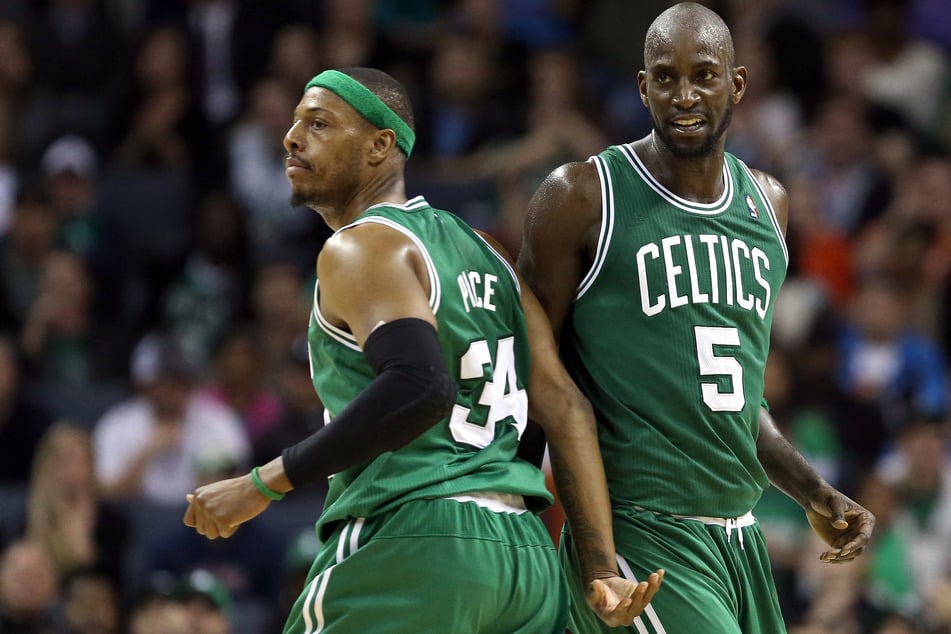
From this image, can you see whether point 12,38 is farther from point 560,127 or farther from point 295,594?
point 295,594

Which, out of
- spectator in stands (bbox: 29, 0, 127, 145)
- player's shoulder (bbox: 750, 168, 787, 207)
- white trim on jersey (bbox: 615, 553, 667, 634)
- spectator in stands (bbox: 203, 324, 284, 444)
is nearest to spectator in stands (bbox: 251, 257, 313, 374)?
spectator in stands (bbox: 203, 324, 284, 444)

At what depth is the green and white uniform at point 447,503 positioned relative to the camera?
179 inches

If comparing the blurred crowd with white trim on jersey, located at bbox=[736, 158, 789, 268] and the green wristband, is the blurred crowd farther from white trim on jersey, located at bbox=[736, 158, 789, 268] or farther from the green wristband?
white trim on jersey, located at bbox=[736, 158, 789, 268]

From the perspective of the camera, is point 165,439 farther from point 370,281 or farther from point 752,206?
point 370,281

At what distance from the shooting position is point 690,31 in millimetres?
5004

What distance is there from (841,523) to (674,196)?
48.3 inches

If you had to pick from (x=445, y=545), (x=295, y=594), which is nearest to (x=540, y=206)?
(x=445, y=545)

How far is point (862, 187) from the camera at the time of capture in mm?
12164

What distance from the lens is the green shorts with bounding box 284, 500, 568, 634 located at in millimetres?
4516

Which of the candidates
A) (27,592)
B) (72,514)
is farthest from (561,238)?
(72,514)

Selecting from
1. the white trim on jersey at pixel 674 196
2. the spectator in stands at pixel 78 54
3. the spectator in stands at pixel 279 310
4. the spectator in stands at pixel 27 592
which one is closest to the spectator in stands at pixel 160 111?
the spectator in stands at pixel 78 54

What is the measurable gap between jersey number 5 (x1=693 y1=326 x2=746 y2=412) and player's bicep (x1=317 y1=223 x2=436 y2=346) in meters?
0.99

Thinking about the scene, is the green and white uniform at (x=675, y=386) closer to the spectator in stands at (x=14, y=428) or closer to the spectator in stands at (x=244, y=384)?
the spectator in stands at (x=244, y=384)

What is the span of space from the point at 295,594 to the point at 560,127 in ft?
16.4
